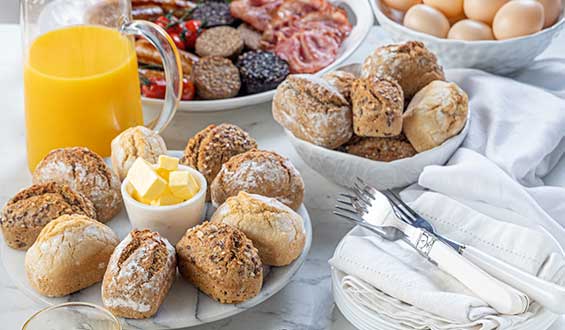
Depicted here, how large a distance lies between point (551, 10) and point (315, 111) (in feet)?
2.10

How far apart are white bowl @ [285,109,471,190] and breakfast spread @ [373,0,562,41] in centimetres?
33

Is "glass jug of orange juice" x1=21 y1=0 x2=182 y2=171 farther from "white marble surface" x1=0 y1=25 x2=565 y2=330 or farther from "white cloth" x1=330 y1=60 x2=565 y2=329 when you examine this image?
"white cloth" x1=330 y1=60 x2=565 y2=329

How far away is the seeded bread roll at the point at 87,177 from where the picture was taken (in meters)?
1.21

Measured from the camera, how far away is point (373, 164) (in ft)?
4.34

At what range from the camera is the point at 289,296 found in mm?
1187

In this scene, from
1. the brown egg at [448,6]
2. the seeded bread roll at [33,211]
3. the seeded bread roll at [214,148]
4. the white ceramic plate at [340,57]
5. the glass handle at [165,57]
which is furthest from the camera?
the brown egg at [448,6]

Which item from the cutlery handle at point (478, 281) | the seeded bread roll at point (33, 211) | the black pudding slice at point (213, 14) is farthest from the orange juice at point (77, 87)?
the cutlery handle at point (478, 281)

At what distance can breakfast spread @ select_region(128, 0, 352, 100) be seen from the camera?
1640 mm

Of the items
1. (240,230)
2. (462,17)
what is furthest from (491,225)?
(462,17)

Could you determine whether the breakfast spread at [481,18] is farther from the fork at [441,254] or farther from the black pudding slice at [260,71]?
the fork at [441,254]

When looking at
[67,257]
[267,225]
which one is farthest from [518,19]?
[67,257]

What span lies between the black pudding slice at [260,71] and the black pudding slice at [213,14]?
0.58 feet

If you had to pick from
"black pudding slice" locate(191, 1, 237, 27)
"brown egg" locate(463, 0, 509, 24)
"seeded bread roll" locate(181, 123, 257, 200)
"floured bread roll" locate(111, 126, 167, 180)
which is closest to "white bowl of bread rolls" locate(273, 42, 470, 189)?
"seeded bread roll" locate(181, 123, 257, 200)

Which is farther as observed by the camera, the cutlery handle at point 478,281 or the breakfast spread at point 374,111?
the breakfast spread at point 374,111
